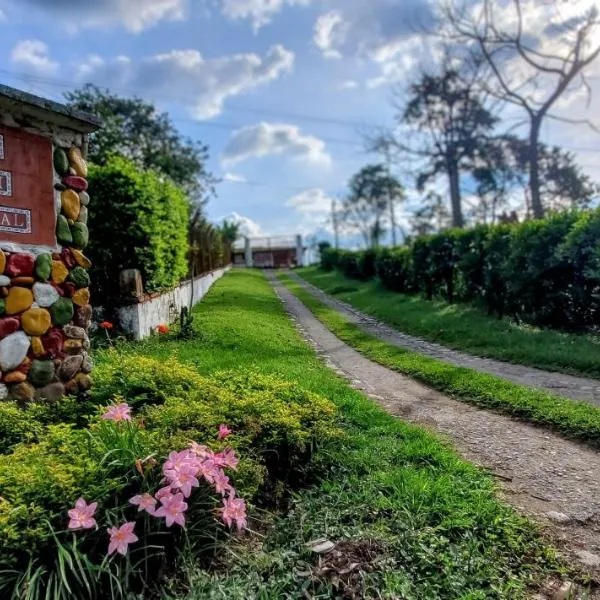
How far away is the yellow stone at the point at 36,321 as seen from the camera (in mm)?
3475

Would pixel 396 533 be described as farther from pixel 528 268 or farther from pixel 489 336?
pixel 528 268

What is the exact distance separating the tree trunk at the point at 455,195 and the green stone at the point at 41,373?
23.8 meters

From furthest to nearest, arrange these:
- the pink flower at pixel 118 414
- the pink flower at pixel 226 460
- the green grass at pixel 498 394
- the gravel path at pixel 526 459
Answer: the green grass at pixel 498 394, the pink flower at pixel 118 414, the gravel path at pixel 526 459, the pink flower at pixel 226 460

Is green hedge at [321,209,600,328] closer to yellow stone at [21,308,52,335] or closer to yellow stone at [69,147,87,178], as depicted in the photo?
yellow stone at [69,147,87,178]

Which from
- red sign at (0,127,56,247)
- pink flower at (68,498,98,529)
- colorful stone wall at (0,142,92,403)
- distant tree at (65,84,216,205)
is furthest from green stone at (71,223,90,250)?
distant tree at (65,84,216,205)

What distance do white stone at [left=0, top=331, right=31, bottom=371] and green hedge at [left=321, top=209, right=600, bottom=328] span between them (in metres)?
7.47

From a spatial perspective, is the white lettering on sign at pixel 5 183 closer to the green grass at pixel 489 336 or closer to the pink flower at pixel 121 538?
the pink flower at pixel 121 538

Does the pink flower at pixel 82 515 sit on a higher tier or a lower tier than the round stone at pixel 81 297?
lower

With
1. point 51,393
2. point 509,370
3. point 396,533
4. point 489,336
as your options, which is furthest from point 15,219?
point 489,336

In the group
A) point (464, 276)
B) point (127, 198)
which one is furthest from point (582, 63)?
point (127, 198)

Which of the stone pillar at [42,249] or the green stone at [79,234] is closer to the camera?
the stone pillar at [42,249]

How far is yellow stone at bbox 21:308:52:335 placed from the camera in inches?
137

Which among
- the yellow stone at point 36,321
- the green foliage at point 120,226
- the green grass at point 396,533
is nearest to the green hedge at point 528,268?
the green grass at point 396,533

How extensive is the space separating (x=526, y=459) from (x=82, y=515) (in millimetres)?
2739
